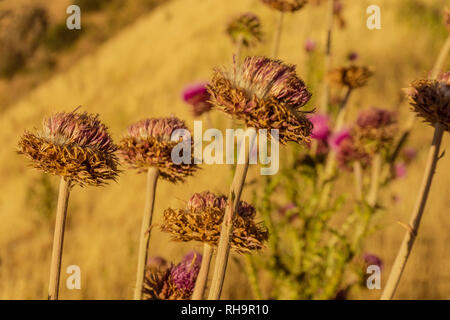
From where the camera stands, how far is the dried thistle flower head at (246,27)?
304cm

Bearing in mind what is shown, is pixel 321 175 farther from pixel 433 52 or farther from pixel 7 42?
pixel 7 42

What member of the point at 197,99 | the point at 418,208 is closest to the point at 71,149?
the point at 418,208

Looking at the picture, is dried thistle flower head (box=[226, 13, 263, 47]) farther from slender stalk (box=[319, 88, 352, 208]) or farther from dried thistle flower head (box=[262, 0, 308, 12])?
slender stalk (box=[319, 88, 352, 208])

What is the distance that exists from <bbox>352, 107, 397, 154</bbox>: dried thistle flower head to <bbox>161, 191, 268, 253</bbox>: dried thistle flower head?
1.76m

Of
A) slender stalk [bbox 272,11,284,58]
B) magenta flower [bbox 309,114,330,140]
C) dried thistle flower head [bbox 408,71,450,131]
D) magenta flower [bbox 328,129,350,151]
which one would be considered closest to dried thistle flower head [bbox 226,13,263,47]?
slender stalk [bbox 272,11,284,58]

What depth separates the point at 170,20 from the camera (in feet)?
70.0

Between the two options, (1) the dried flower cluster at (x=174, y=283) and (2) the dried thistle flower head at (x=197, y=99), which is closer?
(1) the dried flower cluster at (x=174, y=283)

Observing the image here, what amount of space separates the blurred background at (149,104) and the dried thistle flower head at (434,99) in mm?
709

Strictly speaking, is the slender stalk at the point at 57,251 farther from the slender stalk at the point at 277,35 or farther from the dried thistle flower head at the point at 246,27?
the dried thistle flower head at the point at 246,27

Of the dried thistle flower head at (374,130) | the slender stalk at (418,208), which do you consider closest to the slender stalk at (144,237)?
the slender stalk at (418,208)

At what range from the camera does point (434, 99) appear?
4.97 ft

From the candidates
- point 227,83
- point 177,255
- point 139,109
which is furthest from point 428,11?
point 227,83

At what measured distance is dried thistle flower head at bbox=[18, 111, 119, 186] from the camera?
4.15 feet

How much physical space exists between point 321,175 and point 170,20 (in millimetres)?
19585
